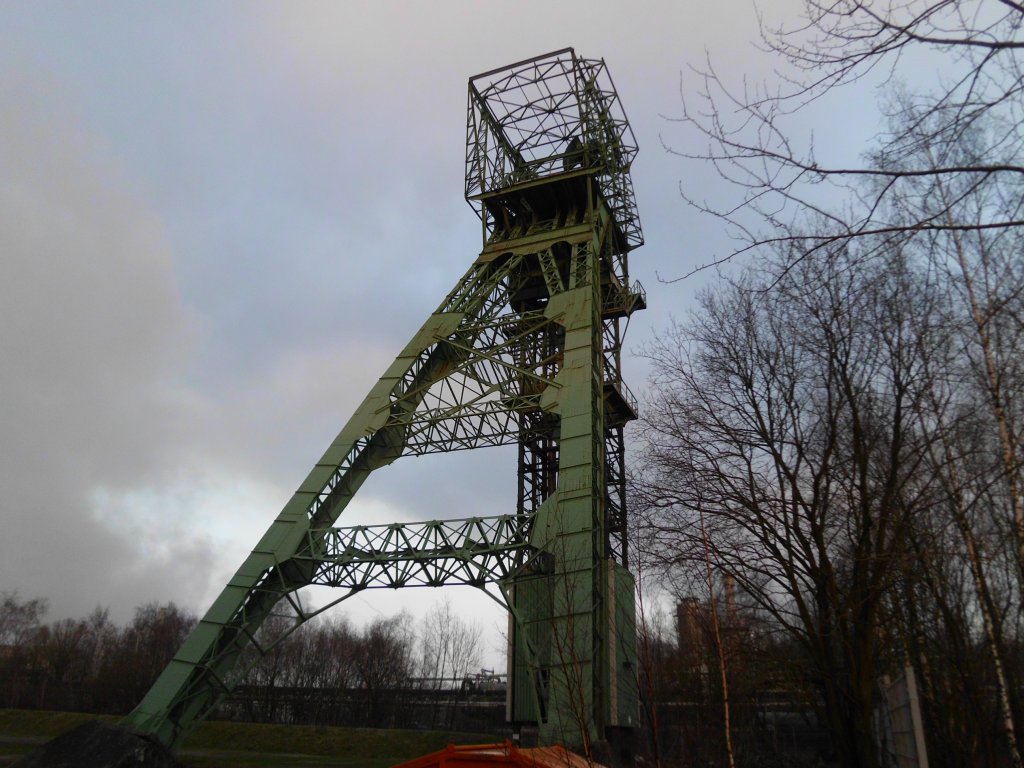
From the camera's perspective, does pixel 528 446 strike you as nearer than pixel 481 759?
No

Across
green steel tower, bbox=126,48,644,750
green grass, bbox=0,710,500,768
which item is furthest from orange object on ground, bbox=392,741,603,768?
green grass, bbox=0,710,500,768

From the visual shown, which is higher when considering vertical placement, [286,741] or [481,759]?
[481,759]

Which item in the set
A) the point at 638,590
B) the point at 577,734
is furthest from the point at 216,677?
the point at 638,590

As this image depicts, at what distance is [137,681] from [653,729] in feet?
189

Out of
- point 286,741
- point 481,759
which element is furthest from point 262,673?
point 481,759

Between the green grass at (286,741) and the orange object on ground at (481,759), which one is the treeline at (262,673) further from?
the orange object on ground at (481,759)

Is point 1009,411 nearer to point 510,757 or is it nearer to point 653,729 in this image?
point 653,729

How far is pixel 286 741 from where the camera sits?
3434 cm

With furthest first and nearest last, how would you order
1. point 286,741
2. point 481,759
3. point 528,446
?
1. point 286,741
2. point 528,446
3. point 481,759

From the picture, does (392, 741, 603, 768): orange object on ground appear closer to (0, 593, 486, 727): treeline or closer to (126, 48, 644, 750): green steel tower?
(126, 48, 644, 750): green steel tower

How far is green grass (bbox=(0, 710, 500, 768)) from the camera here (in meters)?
28.5

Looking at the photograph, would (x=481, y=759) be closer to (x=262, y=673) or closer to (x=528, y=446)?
(x=528, y=446)

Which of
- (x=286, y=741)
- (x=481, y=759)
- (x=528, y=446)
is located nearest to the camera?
(x=481, y=759)

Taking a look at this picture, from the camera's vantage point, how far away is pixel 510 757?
6156mm
